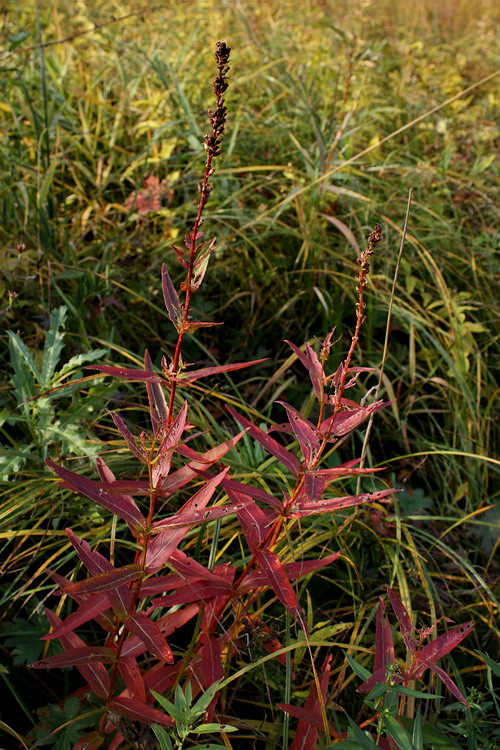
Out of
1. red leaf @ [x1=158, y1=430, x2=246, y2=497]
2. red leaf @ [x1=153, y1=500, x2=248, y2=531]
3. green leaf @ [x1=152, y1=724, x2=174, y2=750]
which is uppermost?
red leaf @ [x1=158, y1=430, x2=246, y2=497]

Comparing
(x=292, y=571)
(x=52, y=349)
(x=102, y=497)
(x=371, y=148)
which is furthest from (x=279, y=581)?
(x=371, y=148)

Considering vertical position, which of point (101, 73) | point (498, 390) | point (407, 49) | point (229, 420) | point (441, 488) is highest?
point (101, 73)

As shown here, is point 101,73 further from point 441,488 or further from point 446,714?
point 446,714

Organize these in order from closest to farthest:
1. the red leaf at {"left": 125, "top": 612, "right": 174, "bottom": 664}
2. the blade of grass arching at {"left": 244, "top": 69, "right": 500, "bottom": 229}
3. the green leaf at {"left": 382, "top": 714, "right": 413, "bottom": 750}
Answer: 1. the green leaf at {"left": 382, "top": 714, "right": 413, "bottom": 750}
2. the red leaf at {"left": 125, "top": 612, "right": 174, "bottom": 664}
3. the blade of grass arching at {"left": 244, "top": 69, "right": 500, "bottom": 229}

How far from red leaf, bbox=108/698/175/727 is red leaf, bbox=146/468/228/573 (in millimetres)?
227

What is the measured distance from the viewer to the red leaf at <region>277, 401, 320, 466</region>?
1020 mm

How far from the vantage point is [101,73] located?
10.3 ft

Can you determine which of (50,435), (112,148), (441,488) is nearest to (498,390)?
(441,488)

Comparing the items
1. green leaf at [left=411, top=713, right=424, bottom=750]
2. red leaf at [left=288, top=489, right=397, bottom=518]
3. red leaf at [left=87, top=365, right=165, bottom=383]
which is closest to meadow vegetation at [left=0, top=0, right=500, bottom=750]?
green leaf at [left=411, top=713, right=424, bottom=750]

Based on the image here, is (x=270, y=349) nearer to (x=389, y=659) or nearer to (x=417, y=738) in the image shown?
(x=389, y=659)

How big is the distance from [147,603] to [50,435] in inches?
17.0

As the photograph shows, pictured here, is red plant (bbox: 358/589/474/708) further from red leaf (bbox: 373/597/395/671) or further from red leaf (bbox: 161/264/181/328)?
red leaf (bbox: 161/264/181/328)

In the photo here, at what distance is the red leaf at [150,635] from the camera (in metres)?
0.98

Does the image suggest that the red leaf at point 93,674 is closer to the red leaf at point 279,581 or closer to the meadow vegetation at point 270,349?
the meadow vegetation at point 270,349
